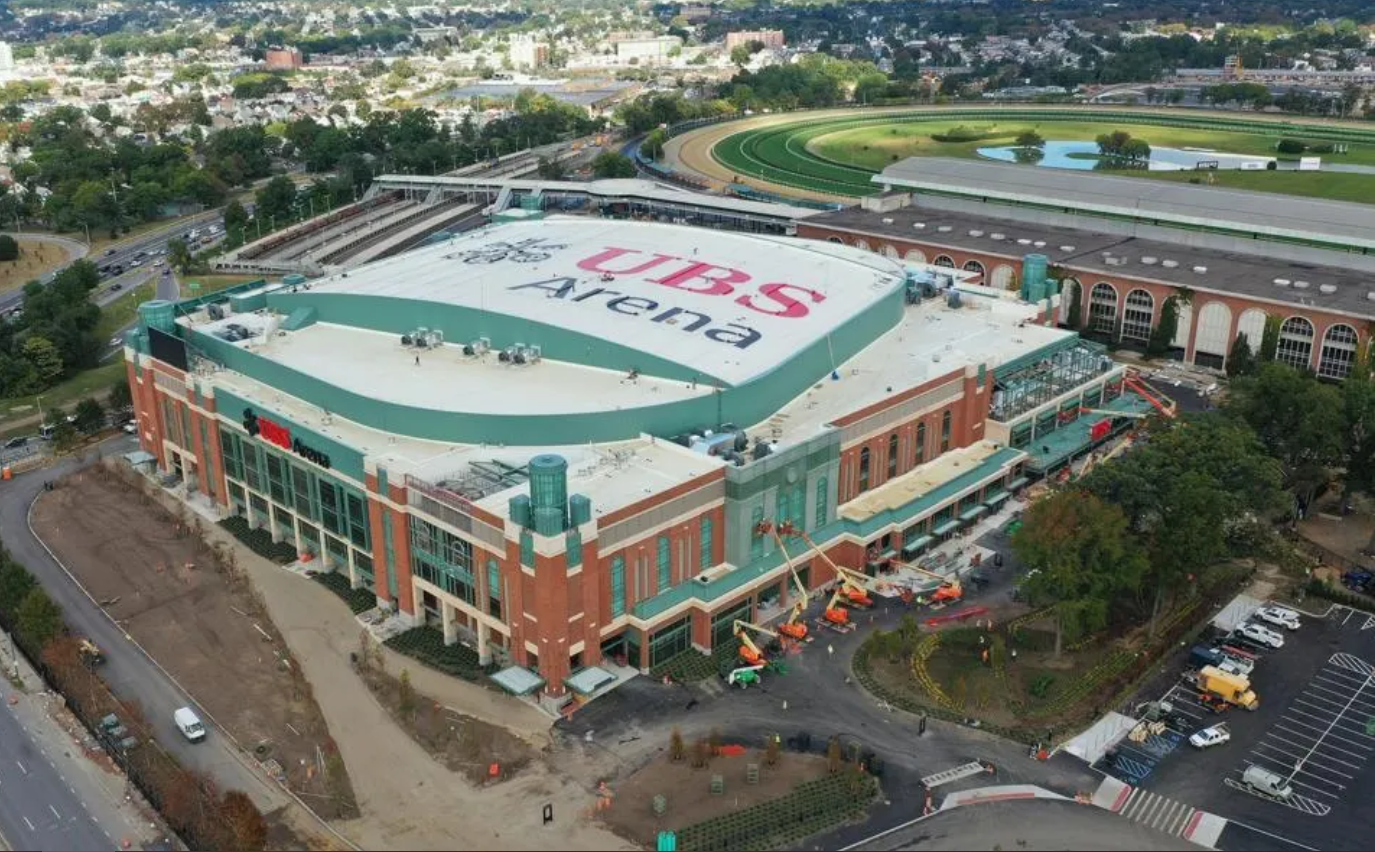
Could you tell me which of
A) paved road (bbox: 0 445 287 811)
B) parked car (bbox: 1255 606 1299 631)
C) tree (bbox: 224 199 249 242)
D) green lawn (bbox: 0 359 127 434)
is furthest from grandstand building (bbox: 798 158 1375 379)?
tree (bbox: 224 199 249 242)

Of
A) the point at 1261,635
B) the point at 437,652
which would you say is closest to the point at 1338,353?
the point at 1261,635

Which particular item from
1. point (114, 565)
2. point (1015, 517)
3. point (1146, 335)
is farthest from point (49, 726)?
point (1146, 335)

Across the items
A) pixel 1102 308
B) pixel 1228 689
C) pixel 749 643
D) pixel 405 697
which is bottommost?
pixel 405 697

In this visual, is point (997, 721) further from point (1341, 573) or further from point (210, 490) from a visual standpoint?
point (210, 490)

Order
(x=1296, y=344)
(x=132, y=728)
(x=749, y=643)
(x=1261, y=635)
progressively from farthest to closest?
(x=1296, y=344), (x=1261, y=635), (x=749, y=643), (x=132, y=728)

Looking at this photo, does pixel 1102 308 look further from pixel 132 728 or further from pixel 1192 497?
pixel 132 728

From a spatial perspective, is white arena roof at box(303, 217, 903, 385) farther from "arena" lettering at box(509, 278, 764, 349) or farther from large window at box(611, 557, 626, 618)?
large window at box(611, 557, 626, 618)
